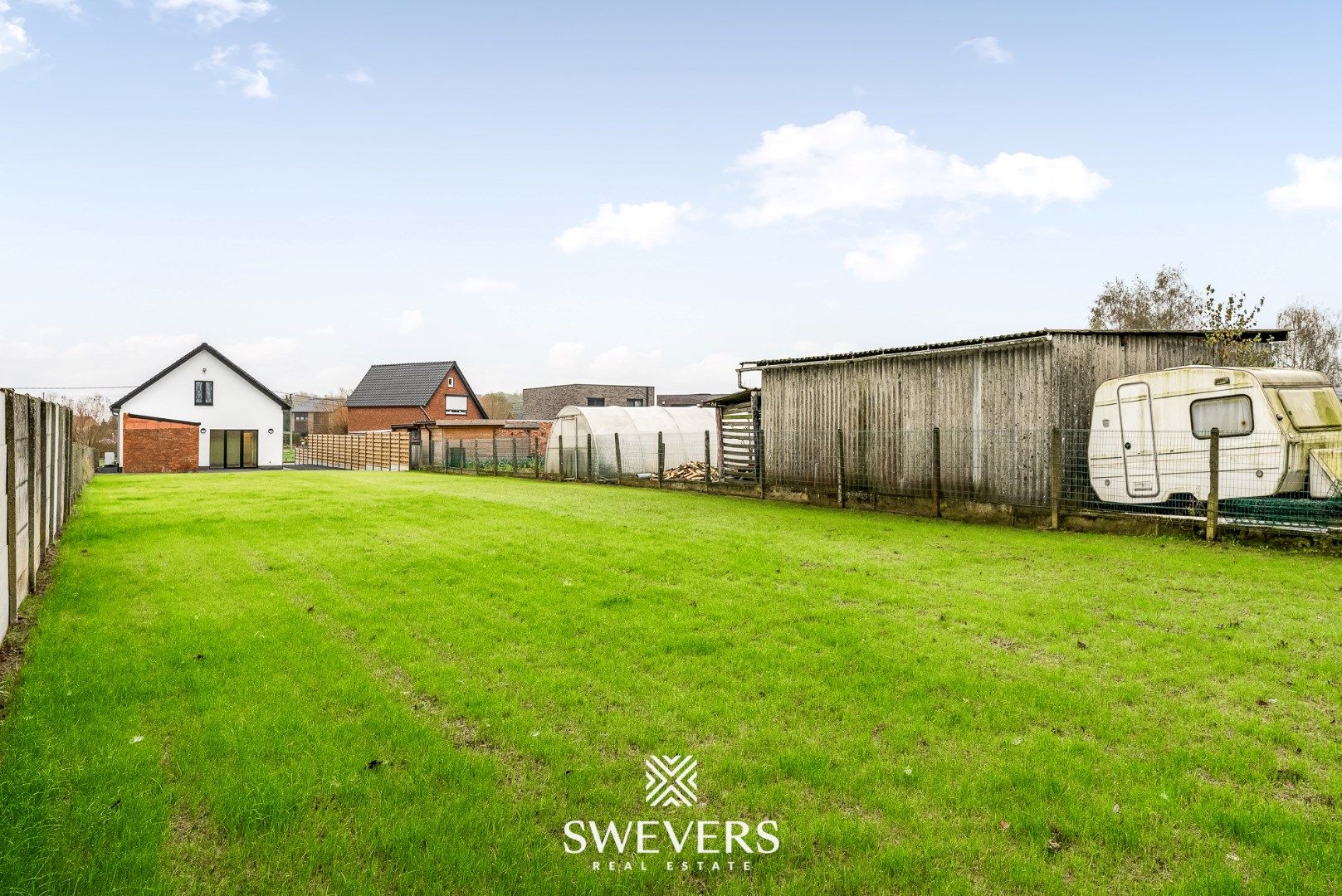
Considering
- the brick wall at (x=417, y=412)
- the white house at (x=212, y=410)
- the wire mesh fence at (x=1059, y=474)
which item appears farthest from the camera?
the brick wall at (x=417, y=412)

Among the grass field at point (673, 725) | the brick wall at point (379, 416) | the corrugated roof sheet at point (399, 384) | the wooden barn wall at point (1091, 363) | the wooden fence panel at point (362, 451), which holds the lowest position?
the grass field at point (673, 725)

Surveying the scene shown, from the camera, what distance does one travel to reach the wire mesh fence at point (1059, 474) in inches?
456

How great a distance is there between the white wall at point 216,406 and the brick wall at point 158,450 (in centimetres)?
533

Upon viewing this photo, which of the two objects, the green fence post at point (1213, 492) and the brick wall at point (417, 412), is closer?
the green fence post at point (1213, 492)

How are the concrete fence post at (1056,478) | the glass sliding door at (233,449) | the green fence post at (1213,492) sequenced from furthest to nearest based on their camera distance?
the glass sliding door at (233,449) → the concrete fence post at (1056,478) → the green fence post at (1213,492)

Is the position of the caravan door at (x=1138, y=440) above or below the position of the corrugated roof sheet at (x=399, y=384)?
below

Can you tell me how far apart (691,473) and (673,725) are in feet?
68.6

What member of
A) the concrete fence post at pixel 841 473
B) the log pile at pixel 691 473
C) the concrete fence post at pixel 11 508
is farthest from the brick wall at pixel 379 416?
the concrete fence post at pixel 11 508

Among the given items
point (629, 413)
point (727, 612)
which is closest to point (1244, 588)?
point (727, 612)

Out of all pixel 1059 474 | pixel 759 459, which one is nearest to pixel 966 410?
pixel 1059 474

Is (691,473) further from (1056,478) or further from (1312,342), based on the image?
(1312,342)

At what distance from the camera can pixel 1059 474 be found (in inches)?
553

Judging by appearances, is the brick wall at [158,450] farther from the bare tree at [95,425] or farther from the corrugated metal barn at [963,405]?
the corrugated metal barn at [963,405]

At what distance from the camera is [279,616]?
6.95 meters
